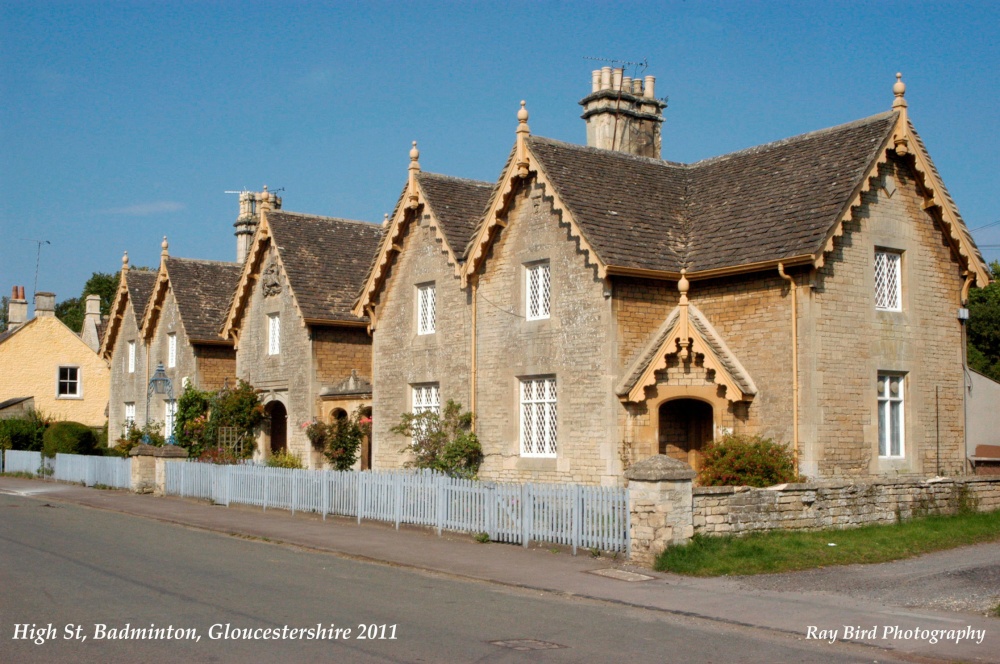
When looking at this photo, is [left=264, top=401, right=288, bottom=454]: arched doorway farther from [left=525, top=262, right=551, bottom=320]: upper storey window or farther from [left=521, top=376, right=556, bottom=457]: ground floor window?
[left=525, top=262, right=551, bottom=320]: upper storey window

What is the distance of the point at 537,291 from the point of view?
996 inches

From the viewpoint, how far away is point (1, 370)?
5338cm

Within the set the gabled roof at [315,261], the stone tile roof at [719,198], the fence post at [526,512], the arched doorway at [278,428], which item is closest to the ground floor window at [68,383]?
the gabled roof at [315,261]

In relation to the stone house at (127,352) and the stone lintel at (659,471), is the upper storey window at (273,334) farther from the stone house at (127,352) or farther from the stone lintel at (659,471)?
the stone lintel at (659,471)

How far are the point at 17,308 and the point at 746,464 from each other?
1994 inches

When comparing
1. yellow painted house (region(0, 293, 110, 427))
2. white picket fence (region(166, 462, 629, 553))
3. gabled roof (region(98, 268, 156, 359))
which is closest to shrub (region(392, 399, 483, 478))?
white picket fence (region(166, 462, 629, 553))

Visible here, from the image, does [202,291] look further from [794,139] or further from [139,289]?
[794,139]

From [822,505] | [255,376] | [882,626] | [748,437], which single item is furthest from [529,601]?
[255,376]

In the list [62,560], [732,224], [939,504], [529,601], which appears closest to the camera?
[529,601]

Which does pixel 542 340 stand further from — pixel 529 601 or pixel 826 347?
pixel 529 601

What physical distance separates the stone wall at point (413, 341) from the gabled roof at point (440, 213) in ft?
0.79

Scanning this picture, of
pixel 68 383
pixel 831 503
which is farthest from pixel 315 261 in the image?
pixel 68 383

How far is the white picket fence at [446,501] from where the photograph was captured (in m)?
17.5

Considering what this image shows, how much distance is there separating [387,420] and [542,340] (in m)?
6.63
